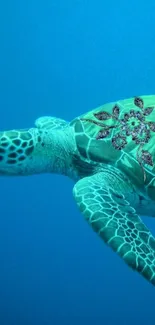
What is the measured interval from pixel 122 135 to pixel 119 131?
0.14 feet

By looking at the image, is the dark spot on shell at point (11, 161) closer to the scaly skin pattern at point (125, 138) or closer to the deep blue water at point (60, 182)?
the scaly skin pattern at point (125, 138)

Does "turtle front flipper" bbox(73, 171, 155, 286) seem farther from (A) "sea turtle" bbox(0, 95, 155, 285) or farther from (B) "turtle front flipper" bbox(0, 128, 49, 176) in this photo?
(B) "turtle front flipper" bbox(0, 128, 49, 176)

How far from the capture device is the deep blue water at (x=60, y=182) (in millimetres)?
10180

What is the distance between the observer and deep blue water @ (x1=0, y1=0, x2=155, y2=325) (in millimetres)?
10180

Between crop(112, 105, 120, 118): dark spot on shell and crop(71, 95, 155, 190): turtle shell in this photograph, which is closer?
crop(71, 95, 155, 190): turtle shell

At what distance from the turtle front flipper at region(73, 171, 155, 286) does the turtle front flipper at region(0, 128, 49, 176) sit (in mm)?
599

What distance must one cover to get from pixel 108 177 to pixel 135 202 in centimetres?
32

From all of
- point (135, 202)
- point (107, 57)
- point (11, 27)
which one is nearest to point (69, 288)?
point (107, 57)

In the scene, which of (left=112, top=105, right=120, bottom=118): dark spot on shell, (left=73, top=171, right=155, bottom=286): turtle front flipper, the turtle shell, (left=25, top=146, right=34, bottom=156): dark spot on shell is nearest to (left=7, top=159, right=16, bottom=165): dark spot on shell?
(left=25, top=146, right=34, bottom=156): dark spot on shell

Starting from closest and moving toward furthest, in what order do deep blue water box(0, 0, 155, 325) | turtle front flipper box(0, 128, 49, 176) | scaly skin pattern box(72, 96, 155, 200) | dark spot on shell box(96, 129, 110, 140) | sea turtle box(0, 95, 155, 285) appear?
1. sea turtle box(0, 95, 155, 285)
2. scaly skin pattern box(72, 96, 155, 200)
3. dark spot on shell box(96, 129, 110, 140)
4. turtle front flipper box(0, 128, 49, 176)
5. deep blue water box(0, 0, 155, 325)

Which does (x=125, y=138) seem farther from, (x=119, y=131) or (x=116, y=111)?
(x=116, y=111)

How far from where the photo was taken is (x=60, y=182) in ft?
35.0

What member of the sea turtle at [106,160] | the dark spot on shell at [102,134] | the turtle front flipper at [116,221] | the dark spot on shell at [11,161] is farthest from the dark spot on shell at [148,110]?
the dark spot on shell at [11,161]

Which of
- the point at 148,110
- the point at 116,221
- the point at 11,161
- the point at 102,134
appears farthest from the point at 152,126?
the point at 11,161
